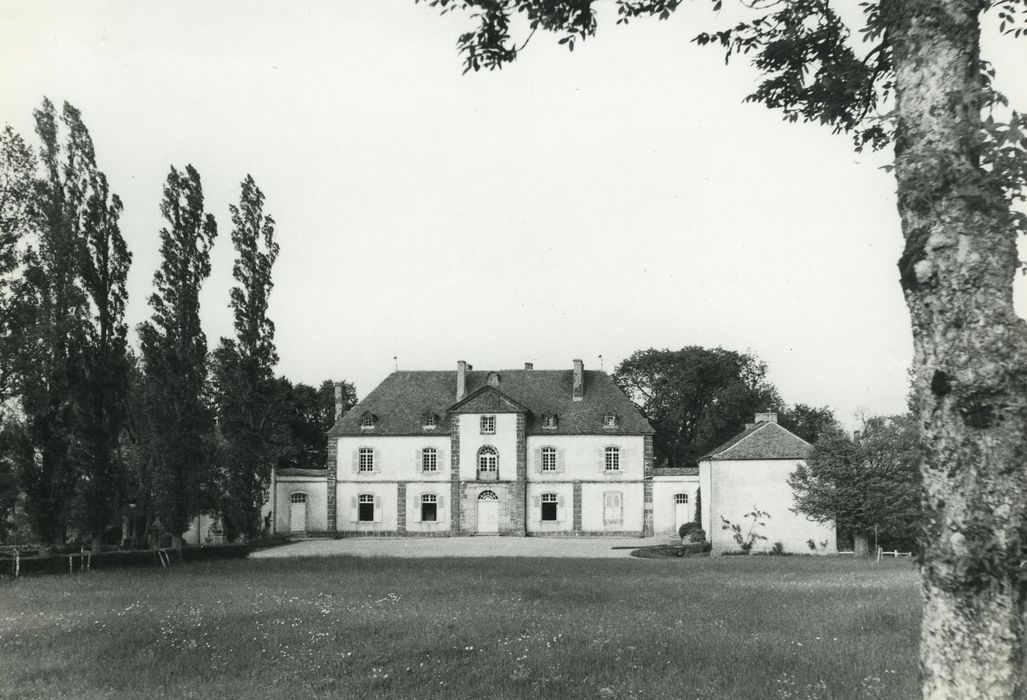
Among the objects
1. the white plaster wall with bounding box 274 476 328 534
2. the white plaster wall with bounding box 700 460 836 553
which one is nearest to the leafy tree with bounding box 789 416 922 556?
the white plaster wall with bounding box 700 460 836 553

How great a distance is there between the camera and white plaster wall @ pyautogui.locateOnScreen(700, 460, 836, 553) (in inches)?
1439

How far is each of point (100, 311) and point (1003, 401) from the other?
27790 mm

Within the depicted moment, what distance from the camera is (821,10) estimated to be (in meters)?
7.61

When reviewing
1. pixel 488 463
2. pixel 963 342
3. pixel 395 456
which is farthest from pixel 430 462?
pixel 963 342

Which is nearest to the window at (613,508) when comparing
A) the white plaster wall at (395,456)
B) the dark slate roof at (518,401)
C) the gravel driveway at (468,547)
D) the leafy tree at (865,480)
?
the gravel driveway at (468,547)

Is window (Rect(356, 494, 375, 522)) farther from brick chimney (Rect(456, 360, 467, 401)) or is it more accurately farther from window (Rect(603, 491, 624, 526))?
window (Rect(603, 491, 624, 526))

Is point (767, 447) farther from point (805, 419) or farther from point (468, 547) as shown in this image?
point (805, 419)

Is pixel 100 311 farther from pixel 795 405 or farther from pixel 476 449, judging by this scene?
pixel 795 405

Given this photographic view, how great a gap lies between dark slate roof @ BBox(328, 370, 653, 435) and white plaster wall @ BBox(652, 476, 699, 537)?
316 cm

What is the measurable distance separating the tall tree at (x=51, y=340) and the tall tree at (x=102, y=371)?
387 millimetres

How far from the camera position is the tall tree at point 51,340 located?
77.7 feet

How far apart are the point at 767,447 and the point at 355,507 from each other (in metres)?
25.5

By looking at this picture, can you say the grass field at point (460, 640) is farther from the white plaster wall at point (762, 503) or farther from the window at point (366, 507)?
the window at point (366, 507)

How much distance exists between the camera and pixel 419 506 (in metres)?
51.2
